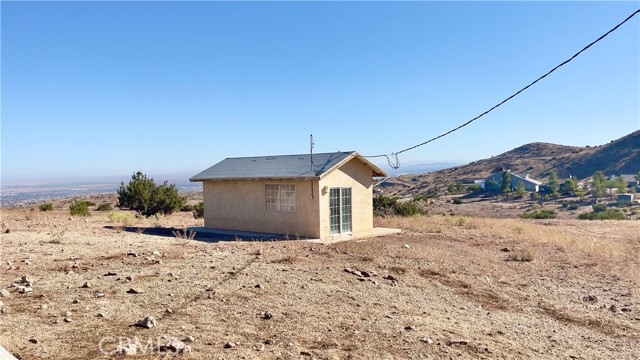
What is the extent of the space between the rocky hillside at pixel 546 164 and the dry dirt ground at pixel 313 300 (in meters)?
60.7

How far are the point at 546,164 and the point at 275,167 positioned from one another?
84.2 metres

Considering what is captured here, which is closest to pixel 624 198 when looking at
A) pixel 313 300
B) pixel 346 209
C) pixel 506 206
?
pixel 506 206

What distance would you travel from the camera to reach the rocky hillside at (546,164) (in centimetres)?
7606

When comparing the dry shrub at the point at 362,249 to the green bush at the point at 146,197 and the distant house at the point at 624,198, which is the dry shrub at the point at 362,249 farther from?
the distant house at the point at 624,198

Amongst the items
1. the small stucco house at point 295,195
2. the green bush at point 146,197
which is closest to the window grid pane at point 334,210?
the small stucco house at point 295,195

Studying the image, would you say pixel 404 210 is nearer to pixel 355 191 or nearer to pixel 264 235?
pixel 355 191

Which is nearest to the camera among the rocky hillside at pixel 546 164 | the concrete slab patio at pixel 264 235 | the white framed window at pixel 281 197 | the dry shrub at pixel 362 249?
the dry shrub at pixel 362 249

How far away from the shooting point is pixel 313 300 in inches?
317

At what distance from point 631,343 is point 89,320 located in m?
7.87

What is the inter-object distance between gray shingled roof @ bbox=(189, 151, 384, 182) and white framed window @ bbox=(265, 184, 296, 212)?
56 centimetres

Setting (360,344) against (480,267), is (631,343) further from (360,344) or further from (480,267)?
(480,267)

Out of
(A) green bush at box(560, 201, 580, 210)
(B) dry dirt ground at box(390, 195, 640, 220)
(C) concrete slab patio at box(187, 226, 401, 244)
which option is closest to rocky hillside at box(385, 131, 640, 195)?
(B) dry dirt ground at box(390, 195, 640, 220)

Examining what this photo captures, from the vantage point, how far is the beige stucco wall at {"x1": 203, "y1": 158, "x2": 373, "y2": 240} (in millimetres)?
16359

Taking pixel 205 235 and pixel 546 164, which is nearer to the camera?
pixel 205 235
